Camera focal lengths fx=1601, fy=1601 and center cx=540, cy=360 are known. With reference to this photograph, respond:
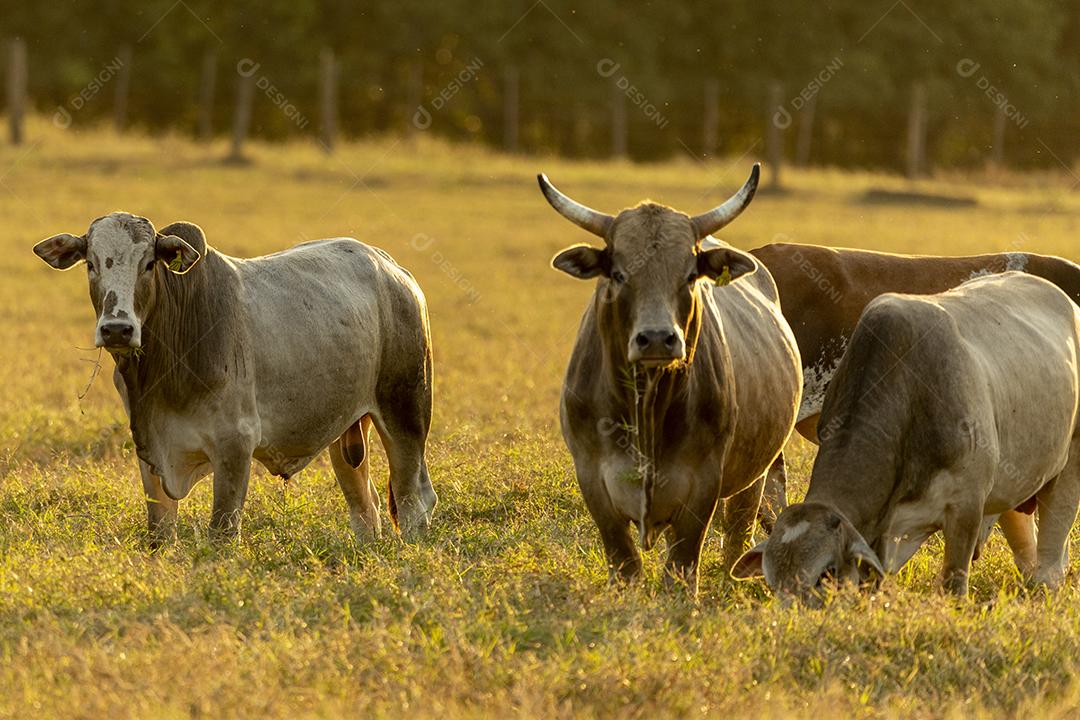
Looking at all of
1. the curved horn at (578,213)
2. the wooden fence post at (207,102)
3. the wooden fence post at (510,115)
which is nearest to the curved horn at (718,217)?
the curved horn at (578,213)

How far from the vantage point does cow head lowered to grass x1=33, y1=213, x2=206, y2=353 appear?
6309 mm

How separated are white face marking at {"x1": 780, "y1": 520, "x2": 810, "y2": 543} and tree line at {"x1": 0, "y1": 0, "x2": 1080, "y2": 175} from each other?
26.8 meters

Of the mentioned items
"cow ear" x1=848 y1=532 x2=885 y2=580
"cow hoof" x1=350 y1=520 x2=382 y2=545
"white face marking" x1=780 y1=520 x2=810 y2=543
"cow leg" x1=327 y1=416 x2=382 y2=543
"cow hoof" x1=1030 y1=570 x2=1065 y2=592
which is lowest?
"cow hoof" x1=350 y1=520 x2=382 y2=545

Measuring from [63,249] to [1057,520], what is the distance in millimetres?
4329

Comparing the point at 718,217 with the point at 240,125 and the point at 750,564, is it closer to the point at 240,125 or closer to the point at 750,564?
the point at 750,564

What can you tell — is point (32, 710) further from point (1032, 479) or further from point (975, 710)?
point (1032, 479)

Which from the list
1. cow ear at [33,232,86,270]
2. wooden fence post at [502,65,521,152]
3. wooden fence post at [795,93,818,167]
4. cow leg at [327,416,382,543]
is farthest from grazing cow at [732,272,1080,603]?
wooden fence post at [795,93,818,167]

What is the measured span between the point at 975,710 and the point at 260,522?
3731 mm

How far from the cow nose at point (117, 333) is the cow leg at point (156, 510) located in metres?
0.69

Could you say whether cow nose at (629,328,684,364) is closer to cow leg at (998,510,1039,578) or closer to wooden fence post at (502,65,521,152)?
cow leg at (998,510,1039,578)

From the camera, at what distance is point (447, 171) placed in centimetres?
2664

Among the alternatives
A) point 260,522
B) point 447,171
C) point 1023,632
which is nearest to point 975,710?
point 1023,632

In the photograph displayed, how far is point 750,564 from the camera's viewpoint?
5742mm

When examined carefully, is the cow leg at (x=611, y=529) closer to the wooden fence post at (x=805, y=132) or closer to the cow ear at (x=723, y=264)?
the cow ear at (x=723, y=264)
